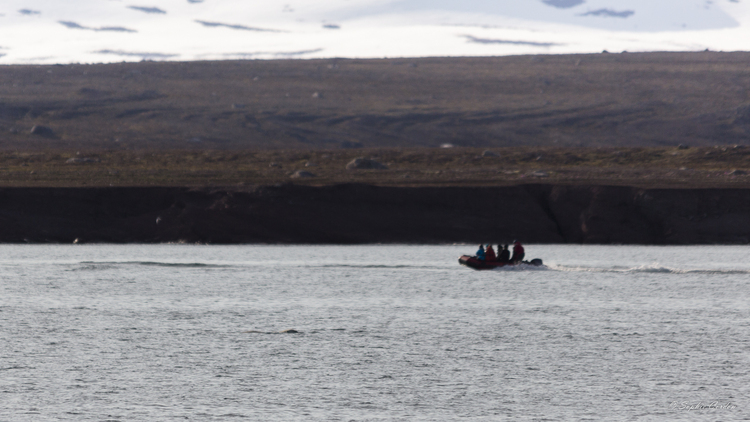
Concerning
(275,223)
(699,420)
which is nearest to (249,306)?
(699,420)

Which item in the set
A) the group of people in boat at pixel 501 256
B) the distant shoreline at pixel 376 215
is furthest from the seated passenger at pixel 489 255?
the distant shoreline at pixel 376 215

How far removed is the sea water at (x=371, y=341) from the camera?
895 inches

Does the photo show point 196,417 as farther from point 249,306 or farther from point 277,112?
point 277,112

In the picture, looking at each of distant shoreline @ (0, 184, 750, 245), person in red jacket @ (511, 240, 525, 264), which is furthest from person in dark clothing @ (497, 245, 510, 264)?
distant shoreline @ (0, 184, 750, 245)

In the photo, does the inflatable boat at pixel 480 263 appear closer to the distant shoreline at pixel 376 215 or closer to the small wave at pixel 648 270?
the small wave at pixel 648 270

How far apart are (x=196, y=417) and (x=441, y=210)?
64.7 meters

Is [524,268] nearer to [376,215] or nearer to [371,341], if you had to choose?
[376,215]

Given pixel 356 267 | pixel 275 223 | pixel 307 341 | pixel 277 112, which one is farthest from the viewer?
pixel 277 112

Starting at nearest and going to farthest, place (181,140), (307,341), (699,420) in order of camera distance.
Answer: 1. (699,420)
2. (307,341)
3. (181,140)

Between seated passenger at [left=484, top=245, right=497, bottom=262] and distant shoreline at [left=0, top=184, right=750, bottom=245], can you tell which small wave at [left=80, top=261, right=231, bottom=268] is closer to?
seated passenger at [left=484, top=245, right=497, bottom=262]

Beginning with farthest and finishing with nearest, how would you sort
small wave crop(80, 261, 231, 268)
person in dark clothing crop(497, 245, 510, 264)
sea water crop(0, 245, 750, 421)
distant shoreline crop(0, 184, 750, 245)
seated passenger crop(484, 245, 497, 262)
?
distant shoreline crop(0, 184, 750, 245), person in dark clothing crop(497, 245, 510, 264), seated passenger crop(484, 245, 497, 262), small wave crop(80, 261, 231, 268), sea water crop(0, 245, 750, 421)

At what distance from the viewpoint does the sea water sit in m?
22.7

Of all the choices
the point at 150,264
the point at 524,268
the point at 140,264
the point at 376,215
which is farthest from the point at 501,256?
the point at 376,215

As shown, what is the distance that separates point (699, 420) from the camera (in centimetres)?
2102
